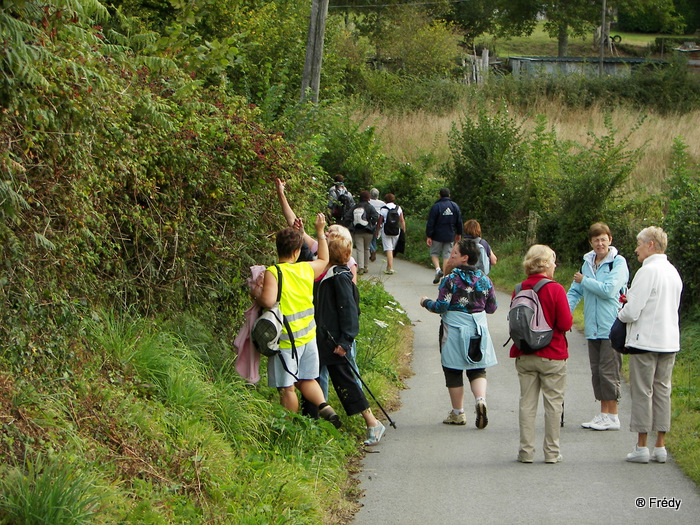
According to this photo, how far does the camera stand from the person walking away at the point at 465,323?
25.9 ft

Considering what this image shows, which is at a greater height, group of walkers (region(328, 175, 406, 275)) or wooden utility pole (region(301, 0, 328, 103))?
wooden utility pole (region(301, 0, 328, 103))

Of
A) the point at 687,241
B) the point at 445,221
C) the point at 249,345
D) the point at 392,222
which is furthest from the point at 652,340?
the point at 392,222

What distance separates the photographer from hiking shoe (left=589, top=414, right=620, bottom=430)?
7918 millimetres

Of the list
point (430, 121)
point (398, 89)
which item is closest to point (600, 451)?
point (430, 121)

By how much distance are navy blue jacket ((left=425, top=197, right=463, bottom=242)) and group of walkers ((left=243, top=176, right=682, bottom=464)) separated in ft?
29.8

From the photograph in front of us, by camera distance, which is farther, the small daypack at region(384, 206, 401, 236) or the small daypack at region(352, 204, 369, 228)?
the small daypack at region(384, 206, 401, 236)

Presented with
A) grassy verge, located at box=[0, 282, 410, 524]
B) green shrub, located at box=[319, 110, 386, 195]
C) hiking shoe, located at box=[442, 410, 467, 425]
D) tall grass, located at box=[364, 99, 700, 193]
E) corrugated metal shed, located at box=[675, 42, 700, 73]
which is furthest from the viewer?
corrugated metal shed, located at box=[675, 42, 700, 73]

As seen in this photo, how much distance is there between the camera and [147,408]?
5590 mm

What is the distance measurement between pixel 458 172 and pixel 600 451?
52.6ft

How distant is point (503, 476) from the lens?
6.60m

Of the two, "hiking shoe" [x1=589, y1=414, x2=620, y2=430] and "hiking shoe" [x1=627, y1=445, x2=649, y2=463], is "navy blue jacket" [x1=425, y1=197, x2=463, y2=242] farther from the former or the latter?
"hiking shoe" [x1=627, y1=445, x2=649, y2=463]

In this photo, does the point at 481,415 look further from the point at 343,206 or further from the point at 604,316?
the point at 343,206

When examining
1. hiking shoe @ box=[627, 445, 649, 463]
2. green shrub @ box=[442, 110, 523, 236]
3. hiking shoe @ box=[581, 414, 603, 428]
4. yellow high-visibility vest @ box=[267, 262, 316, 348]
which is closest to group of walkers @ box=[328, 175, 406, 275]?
green shrub @ box=[442, 110, 523, 236]

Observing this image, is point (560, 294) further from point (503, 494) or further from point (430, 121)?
point (430, 121)
